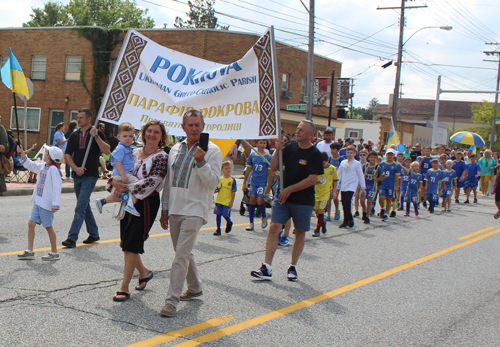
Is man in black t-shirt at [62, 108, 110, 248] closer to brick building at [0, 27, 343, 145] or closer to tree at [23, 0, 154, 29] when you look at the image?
brick building at [0, 27, 343, 145]

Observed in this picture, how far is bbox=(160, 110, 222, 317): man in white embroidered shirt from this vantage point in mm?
4516

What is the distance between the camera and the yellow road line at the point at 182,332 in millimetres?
3879

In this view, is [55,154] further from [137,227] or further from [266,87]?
[266,87]

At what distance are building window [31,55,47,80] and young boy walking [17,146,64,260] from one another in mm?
29475

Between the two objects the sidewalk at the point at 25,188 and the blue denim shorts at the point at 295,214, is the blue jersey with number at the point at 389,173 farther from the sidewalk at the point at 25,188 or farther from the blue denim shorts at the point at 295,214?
the sidewalk at the point at 25,188

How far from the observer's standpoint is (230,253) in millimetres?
7371

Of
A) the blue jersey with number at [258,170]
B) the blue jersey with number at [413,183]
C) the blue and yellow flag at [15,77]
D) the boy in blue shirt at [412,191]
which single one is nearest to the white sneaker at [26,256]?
the blue jersey with number at [258,170]

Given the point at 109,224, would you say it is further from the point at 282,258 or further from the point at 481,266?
the point at 481,266

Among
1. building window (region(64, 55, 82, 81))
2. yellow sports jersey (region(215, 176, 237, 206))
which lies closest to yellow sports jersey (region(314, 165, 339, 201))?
yellow sports jersey (region(215, 176, 237, 206))

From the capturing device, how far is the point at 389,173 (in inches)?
493

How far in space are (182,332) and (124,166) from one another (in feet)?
6.42

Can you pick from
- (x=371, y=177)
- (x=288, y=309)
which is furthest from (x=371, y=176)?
(x=288, y=309)

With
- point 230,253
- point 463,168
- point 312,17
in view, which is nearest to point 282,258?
point 230,253

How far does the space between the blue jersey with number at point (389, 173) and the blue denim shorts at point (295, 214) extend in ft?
22.7
